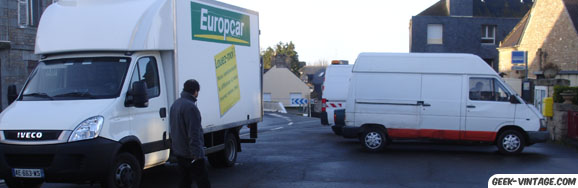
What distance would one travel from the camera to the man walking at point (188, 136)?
6918 millimetres

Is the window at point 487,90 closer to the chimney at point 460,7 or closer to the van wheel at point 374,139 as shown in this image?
the van wheel at point 374,139

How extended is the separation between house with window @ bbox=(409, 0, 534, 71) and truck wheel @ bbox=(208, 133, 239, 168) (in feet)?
109

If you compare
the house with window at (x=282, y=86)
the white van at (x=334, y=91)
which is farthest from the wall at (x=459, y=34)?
the house with window at (x=282, y=86)

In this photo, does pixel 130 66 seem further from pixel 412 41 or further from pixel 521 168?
pixel 412 41

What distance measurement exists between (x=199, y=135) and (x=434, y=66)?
818 cm

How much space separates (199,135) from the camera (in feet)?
22.9

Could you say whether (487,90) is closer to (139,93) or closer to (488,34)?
(139,93)

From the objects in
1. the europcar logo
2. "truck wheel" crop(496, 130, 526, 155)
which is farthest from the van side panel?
the europcar logo

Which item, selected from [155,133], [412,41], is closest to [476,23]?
[412,41]

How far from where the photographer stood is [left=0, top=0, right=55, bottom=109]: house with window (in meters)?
18.6

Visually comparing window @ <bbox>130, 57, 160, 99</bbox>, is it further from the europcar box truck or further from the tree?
the tree

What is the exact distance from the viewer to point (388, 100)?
13.9 meters

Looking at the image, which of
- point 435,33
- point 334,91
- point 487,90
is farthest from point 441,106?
point 435,33

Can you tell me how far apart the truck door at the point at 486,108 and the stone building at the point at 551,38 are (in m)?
18.5
